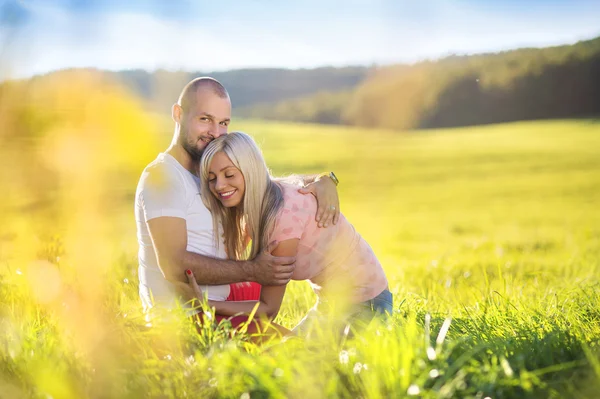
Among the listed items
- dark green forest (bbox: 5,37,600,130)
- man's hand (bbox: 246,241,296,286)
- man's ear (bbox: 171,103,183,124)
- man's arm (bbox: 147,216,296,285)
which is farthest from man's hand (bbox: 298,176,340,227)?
dark green forest (bbox: 5,37,600,130)

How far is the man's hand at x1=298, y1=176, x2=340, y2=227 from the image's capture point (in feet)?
11.9

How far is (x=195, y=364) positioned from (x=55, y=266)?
310 centimetres

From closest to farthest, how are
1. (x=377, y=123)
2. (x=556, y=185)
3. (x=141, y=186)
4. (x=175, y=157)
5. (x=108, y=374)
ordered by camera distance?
(x=108, y=374)
(x=141, y=186)
(x=175, y=157)
(x=556, y=185)
(x=377, y=123)

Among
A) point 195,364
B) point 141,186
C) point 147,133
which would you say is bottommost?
point 195,364

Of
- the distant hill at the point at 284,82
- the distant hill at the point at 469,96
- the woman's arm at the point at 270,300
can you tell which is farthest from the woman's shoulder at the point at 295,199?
the distant hill at the point at 469,96

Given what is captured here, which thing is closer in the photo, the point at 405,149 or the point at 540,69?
the point at 405,149

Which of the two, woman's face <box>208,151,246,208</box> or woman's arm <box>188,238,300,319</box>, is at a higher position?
woman's face <box>208,151,246,208</box>

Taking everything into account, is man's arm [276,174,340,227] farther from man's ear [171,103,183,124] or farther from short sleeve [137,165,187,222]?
man's ear [171,103,183,124]

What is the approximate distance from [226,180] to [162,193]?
42 cm

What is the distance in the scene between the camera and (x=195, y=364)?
255 cm

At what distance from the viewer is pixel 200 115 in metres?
4.11

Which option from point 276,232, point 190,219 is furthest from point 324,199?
point 190,219

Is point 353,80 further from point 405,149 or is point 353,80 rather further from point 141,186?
point 141,186

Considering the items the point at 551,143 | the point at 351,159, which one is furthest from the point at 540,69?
the point at 351,159
